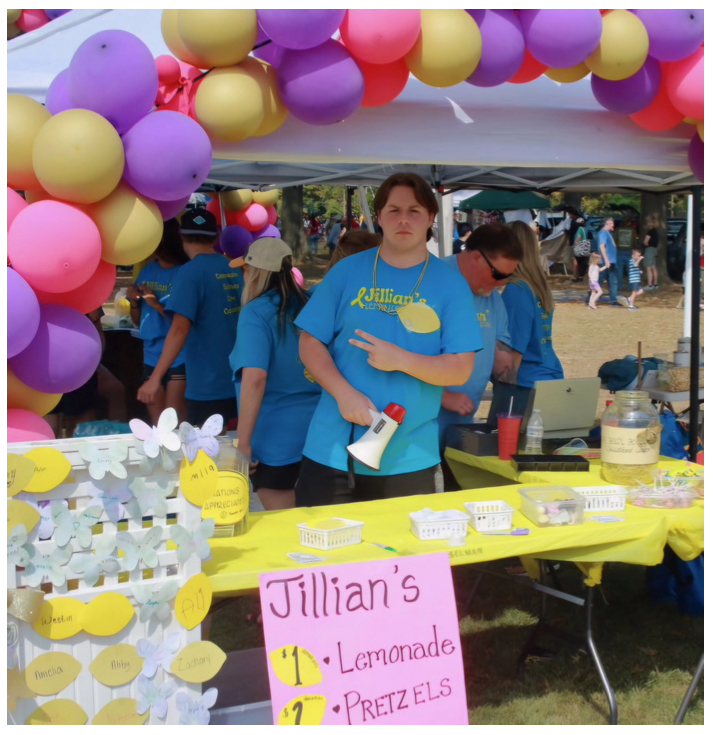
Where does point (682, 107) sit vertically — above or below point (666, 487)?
above

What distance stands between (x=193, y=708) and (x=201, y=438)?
0.56 meters

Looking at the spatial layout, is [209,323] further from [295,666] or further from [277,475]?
[295,666]

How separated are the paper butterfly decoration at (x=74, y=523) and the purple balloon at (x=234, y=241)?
13.4ft

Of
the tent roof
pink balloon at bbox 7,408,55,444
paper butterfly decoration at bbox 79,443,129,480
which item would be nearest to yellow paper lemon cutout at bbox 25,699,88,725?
paper butterfly decoration at bbox 79,443,129,480

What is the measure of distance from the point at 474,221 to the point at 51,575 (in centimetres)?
1720

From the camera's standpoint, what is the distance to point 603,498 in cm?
229

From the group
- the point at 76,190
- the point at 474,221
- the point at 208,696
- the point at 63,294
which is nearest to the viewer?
the point at 208,696

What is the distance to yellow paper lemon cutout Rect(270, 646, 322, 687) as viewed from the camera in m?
1.73

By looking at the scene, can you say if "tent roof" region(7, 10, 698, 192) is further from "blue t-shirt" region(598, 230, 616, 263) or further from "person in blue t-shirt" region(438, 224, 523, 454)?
"blue t-shirt" region(598, 230, 616, 263)

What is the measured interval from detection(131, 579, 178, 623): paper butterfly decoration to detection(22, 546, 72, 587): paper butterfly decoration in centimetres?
15

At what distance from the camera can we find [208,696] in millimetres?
1733

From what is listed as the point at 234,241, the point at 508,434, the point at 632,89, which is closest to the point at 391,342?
the point at 508,434

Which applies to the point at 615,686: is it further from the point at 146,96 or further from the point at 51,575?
the point at 146,96

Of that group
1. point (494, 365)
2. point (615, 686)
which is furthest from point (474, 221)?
point (615, 686)
